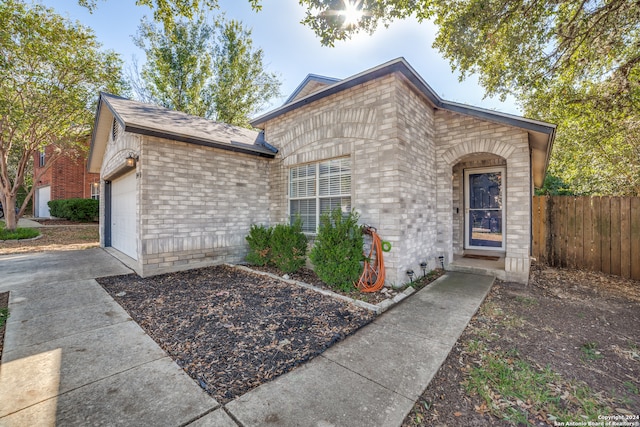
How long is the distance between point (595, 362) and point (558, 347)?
0.31 metres

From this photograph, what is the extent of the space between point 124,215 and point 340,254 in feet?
23.2

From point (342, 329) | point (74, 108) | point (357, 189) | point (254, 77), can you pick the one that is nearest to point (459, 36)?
point (357, 189)

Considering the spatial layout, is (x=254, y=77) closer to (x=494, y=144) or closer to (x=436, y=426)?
(x=494, y=144)

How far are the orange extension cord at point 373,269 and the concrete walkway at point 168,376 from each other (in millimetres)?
750

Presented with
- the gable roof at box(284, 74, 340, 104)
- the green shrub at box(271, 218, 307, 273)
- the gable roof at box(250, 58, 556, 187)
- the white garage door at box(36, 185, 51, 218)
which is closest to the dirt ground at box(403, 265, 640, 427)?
the gable roof at box(250, 58, 556, 187)

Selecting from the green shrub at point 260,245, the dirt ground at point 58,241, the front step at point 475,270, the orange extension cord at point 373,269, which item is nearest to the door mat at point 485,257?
the front step at point 475,270

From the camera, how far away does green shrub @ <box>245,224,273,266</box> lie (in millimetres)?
6365

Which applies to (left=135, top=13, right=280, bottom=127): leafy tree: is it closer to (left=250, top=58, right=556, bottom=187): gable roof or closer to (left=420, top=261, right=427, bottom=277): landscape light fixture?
(left=250, top=58, right=556, bottom=187): gable roof

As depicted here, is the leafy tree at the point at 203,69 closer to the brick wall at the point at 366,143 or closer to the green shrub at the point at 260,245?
the brick wall at the point at 366,143

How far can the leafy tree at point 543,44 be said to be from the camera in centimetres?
536

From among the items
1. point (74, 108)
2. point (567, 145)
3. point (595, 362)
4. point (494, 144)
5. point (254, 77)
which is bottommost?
point (595, 362)

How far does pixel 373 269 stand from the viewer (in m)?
4.98

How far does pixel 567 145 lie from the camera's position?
424 inches

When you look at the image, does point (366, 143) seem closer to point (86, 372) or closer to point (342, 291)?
point (342, 291)
